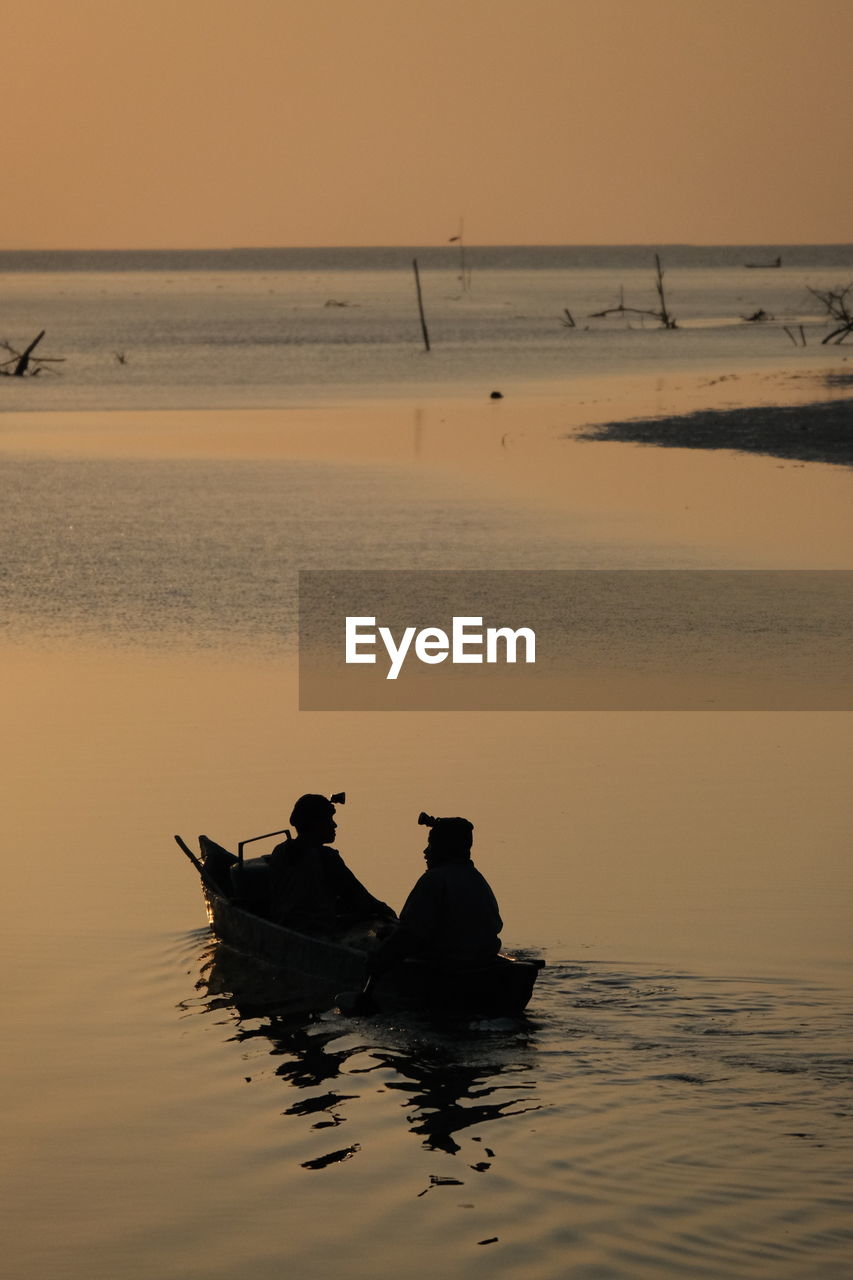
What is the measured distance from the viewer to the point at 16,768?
1538 cm

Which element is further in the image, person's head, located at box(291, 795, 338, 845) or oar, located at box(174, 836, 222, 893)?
oar, located at box(174, 836, 222, 893)

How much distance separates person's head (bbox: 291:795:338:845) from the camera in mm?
11305

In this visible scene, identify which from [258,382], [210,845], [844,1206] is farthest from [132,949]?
[258,382]

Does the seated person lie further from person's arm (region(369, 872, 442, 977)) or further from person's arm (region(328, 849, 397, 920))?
person's arm (region(328, 849, 397, 920))

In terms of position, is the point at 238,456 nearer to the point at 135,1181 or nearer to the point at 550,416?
the point at 550,416

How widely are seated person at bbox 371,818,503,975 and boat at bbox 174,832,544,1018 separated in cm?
10

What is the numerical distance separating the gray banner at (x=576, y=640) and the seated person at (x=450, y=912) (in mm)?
6799

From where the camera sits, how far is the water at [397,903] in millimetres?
8180

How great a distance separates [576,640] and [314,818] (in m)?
8.96

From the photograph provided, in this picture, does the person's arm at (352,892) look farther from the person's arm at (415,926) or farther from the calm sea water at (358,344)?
the calm sea water at (358,344)

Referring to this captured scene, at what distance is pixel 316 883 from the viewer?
11.5 metres

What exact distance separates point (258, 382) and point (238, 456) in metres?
24.6

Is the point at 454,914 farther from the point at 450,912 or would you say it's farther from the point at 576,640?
the point at 576,640

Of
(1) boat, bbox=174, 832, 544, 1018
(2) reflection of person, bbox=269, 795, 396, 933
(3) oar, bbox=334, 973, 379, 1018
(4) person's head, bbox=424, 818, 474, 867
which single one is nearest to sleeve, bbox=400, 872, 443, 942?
(4) person's head, bbox=424, 818, 474, 867
